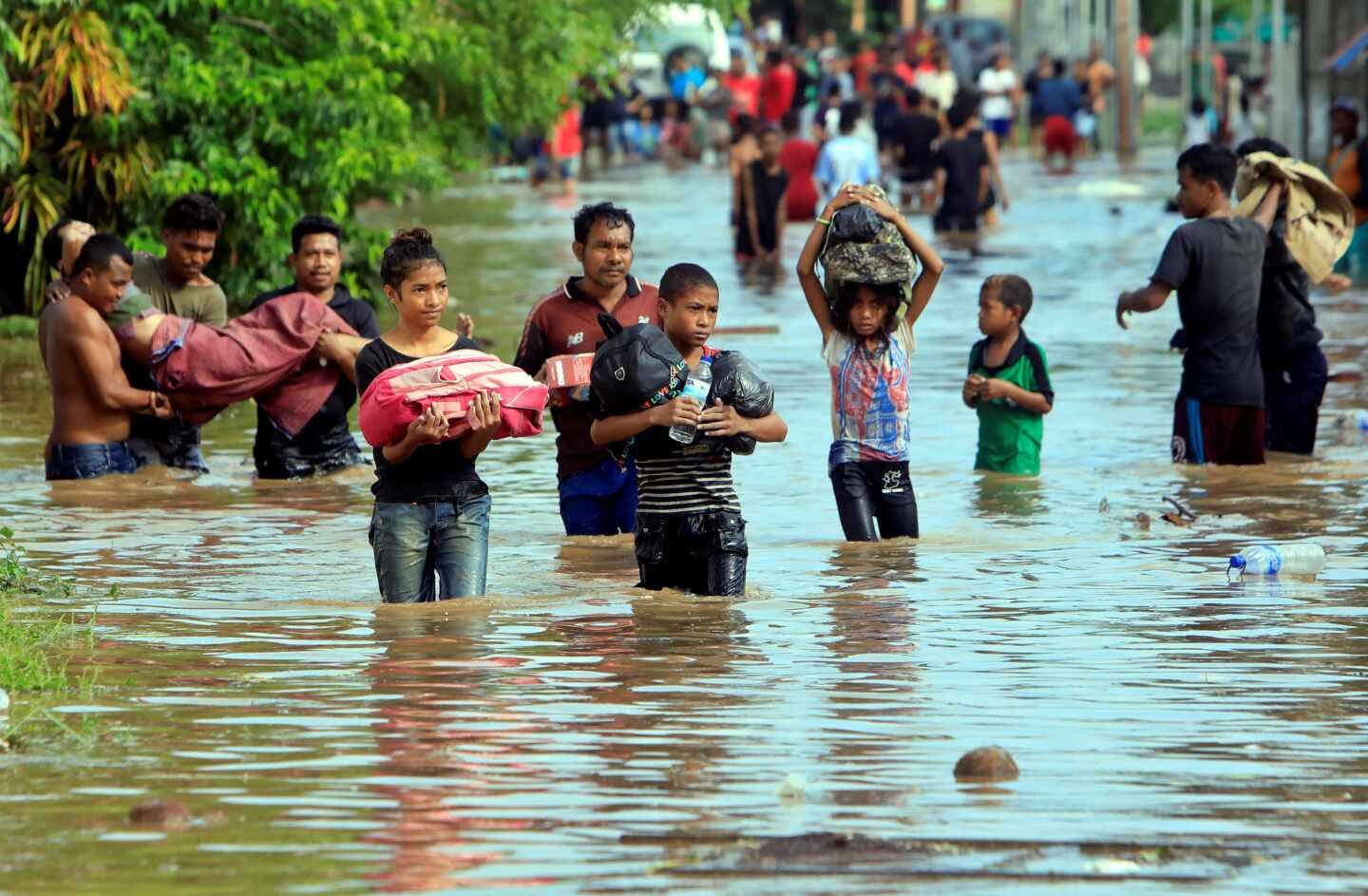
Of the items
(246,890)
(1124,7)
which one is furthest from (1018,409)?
(1124,7)

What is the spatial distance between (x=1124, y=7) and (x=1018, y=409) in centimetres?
3736

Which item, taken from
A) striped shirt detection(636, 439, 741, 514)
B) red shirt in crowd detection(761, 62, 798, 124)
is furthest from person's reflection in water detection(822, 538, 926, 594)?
red shirt in crowd detection(761, 62, 798, 124)

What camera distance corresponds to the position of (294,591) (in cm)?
936

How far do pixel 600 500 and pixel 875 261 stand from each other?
4.51 ft

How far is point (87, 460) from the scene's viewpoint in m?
11.7

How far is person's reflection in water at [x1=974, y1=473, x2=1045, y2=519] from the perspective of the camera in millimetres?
11445

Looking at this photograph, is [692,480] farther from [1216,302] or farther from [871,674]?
[1216,302]

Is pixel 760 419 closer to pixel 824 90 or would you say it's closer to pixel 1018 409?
pixel 1018 409

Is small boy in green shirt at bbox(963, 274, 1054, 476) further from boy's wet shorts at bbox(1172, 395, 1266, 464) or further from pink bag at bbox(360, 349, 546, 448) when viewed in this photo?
pink bag at bbox(360, 349, 546, 448)

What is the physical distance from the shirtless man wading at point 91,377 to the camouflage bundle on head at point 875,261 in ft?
11.3

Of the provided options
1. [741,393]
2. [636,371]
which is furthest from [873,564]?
[636,371]

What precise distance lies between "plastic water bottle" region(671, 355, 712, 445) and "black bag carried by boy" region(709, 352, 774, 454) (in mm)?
29

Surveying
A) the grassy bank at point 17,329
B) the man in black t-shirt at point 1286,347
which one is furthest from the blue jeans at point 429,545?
the grassy bank at point 17,329

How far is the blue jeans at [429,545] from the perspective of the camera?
8.24 m
